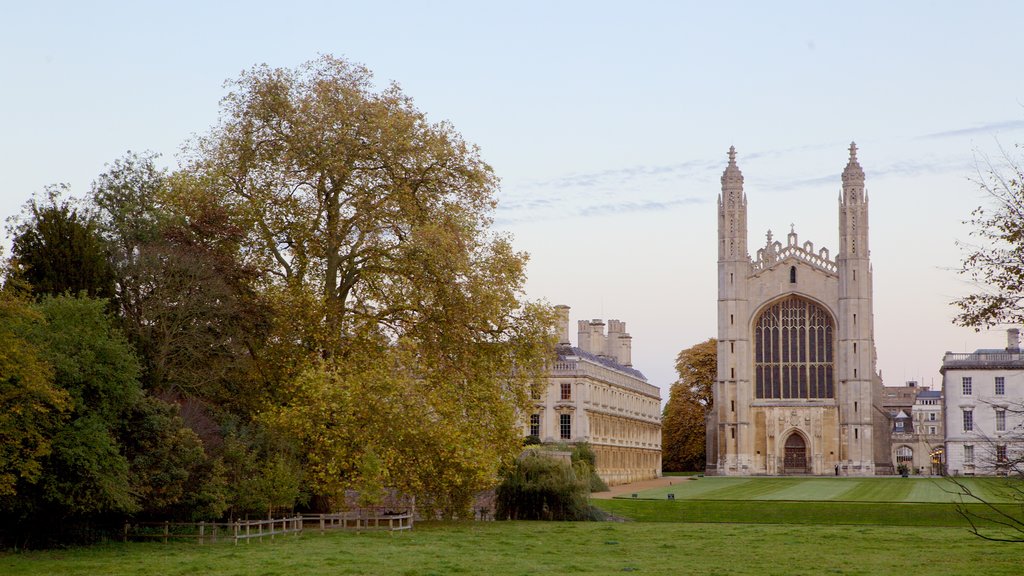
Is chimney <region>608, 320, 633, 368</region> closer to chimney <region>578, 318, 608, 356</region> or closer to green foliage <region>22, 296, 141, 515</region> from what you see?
chimney <region>578, 318, 608, 356</region>

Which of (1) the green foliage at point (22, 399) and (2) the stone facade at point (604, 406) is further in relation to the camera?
(2) the stone facade at point (604, 406)

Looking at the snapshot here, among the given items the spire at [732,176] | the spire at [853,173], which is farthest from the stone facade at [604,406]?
the spire at [853,173]


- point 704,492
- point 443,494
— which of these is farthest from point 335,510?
point 704,492

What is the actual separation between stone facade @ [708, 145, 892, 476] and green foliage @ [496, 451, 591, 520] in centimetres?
5135

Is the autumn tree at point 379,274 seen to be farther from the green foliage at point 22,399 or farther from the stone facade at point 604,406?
the stone facade at point 604,406

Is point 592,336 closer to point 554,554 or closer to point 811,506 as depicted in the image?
point 811,506

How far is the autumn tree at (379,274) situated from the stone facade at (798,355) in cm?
5662

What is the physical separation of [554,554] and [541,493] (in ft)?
40.7

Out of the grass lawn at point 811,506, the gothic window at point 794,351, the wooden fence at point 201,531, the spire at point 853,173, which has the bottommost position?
the grass lawn at point 811,506

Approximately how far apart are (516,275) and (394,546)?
31.3ft

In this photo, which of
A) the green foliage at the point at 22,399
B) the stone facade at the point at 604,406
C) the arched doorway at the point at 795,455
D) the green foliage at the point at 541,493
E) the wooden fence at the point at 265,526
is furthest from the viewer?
the arched doorway at the point at 795,455

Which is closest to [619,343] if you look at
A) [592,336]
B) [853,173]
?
[592,336]

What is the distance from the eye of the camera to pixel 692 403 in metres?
105

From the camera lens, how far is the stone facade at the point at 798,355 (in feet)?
286
